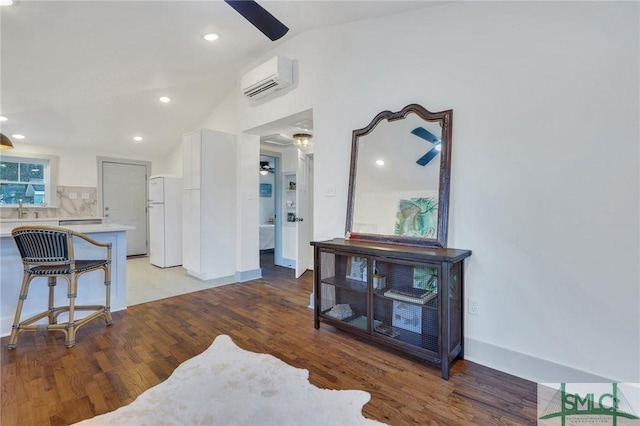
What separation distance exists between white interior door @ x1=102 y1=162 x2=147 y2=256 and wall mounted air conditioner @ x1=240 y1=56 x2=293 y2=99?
400 cm

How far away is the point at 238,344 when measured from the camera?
246cm

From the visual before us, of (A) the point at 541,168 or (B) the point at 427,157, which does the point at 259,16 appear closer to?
(B) the point at 427,157

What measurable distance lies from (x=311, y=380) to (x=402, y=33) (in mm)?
2823

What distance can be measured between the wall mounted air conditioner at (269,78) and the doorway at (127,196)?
157 inches

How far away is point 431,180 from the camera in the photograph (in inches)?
93.8

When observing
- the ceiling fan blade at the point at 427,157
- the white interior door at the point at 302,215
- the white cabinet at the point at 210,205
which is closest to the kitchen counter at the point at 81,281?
the white cabinet at the point at 210,205

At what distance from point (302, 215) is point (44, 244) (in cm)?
305

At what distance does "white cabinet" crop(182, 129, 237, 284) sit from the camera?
4336 mm

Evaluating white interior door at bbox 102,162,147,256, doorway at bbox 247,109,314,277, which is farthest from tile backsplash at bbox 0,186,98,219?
doorway at bbox 247,109,314,277

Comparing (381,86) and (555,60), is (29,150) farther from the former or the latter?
(555,60)

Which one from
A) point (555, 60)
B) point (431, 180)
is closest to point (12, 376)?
point (431, 180)

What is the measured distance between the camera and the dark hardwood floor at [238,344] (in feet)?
5.46

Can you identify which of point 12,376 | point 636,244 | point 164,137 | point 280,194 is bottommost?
point 12,376

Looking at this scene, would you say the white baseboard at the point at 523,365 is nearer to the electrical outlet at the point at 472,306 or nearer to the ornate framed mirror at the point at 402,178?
the electrical outlet at the point at 472,306
